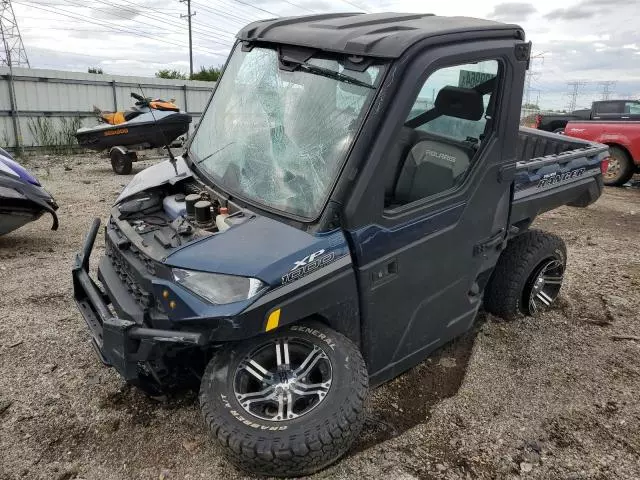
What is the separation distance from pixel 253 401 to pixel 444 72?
77.4 inches

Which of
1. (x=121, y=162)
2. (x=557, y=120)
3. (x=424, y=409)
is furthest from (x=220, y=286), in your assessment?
(x=557, y=120)

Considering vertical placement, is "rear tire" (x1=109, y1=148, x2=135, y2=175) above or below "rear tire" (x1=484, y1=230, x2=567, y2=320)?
below

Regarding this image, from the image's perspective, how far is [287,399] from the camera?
2.48m

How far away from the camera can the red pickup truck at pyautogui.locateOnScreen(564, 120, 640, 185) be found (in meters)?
10.5

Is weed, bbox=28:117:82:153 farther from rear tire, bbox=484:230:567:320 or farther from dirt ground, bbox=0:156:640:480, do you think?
rear tire, bbox=484:230:567:320

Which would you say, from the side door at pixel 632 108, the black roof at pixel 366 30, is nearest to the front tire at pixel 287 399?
the black roof at pixel 366 30

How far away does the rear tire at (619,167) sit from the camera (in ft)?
35.4

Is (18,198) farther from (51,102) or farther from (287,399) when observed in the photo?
(51,102)

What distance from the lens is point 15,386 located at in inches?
126

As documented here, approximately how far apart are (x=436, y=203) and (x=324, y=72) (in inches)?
36.8

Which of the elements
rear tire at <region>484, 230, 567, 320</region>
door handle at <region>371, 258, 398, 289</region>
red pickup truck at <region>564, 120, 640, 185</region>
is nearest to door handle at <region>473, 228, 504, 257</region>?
rear tire at <region>484, 230, 567, 320</region>

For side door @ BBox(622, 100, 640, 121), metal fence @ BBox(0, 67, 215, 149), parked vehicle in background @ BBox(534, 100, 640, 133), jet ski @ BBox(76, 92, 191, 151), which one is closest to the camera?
jet ski @ BBox(76, 92, 191, 151)

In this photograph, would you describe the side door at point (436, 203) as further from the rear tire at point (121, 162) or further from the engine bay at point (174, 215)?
the rear tire at point (121, 162)

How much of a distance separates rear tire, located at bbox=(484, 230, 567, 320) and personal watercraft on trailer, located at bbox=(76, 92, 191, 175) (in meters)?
7.90
